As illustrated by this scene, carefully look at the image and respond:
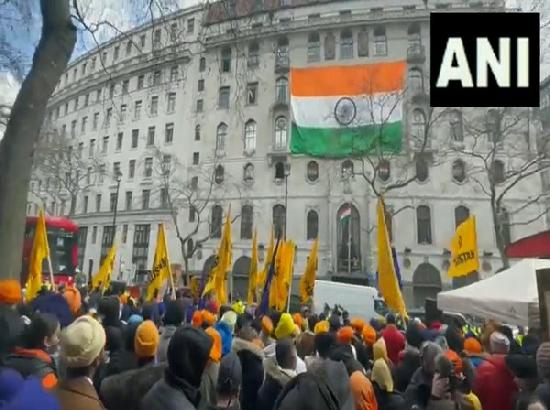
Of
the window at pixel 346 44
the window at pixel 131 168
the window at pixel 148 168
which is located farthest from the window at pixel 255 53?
the window at pixel 131 168

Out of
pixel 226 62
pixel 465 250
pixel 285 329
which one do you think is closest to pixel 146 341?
pixel 285 329

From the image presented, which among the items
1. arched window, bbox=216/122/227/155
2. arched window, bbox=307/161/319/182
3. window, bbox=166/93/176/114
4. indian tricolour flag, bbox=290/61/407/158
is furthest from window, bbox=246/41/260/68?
arched window, bbox=307/161/319/182

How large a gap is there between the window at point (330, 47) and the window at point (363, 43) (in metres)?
1.98

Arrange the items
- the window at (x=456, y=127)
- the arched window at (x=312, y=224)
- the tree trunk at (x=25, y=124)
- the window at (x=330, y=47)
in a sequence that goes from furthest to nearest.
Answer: the window at (x=330, y=47) < the arched window at (x=312, y=224) < the window at (x=456, y=127) < the tree trunk at (x=25, y=124)

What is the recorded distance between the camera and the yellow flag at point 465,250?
9.02m

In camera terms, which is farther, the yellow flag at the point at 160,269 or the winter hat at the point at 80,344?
the yellow flag at the point at 160,269

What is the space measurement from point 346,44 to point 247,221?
1624 cm

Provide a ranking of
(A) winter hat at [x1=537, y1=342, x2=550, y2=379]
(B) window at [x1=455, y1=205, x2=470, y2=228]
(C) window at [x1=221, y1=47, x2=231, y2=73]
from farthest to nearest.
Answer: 1. (C) window at [x1=221, y1=47, x2=231, y2=73]
2. (B) window at [x1=455, y1=205, x2=470, y2=228]
3. (A) winter hat at [x1=537, y1=342, x2=550, y2=379]

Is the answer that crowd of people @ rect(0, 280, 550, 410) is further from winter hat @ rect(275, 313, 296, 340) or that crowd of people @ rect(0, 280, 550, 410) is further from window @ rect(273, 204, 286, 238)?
window @ rect(273, 204, 286, 238)

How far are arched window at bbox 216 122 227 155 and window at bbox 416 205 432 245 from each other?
641 inches

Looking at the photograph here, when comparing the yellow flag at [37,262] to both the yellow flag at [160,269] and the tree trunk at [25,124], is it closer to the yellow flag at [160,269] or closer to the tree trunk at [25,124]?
the tree trunk at [25,124]

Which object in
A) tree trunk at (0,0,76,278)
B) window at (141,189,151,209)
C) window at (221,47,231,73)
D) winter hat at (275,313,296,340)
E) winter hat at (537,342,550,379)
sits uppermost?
window at (221,47,231,73)

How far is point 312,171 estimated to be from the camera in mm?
35906

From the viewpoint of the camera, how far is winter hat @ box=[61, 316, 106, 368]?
8.14 feet
